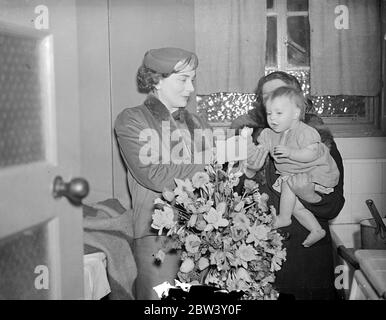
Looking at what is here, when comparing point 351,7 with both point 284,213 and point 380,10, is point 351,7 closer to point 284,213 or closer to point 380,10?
point 380,10

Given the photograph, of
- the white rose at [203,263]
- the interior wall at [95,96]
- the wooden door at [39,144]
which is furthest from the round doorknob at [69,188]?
the white rose at [203,263]

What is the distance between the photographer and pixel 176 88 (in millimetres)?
1182

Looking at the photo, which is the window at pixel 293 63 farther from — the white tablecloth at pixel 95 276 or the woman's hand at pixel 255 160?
the white tablecloth at pixel 95 276

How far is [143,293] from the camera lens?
121cm

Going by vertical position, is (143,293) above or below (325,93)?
below

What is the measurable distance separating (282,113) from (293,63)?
0.13 meters

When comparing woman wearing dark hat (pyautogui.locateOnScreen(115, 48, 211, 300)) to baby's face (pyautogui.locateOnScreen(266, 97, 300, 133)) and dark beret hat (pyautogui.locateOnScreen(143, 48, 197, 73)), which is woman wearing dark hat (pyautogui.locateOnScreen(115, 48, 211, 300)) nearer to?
dark beret hat (pyautogui.locateOnScreen(143, 48, 197, 73))

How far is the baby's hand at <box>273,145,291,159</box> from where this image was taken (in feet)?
3.79

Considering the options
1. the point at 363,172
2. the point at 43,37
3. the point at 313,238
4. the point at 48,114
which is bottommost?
the point at 313,238

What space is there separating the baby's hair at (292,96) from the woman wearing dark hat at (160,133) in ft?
0.55

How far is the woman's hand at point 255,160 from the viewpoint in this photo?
1.18 meters

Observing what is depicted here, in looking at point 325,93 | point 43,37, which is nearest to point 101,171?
point 43,37

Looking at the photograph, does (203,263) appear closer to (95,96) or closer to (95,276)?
(95,276)

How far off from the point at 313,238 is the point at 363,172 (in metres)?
0.18
